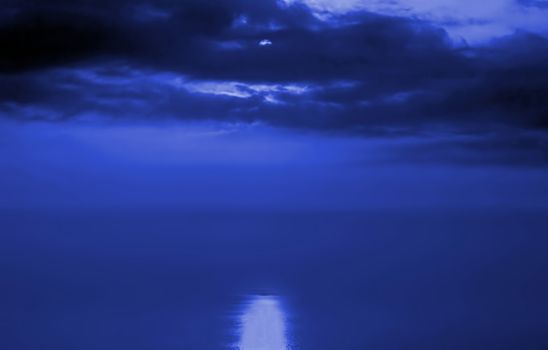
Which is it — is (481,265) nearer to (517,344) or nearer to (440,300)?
(440,300)

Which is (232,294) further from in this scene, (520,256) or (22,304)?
(520,256)

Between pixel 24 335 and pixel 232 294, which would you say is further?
pixel 232 294

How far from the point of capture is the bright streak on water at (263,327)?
34812mm

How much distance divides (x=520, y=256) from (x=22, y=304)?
100199 millimetres

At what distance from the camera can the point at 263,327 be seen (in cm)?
4128

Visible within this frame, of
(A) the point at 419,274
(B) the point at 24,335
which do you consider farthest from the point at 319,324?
(A) the point at 419,274

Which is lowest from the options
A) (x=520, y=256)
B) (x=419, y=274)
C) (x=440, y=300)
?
(x=520, y=256)

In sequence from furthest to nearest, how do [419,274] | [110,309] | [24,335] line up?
1. [419,274]
2. [110,309]
3. [24,335]

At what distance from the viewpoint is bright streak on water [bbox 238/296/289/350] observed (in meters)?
34.8

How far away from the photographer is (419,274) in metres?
95.4

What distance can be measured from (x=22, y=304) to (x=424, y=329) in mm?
29801

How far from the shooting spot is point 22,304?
5719 centimetres

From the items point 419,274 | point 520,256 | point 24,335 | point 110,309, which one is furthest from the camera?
point 520,256

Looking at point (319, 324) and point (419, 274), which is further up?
point (319, 324)
